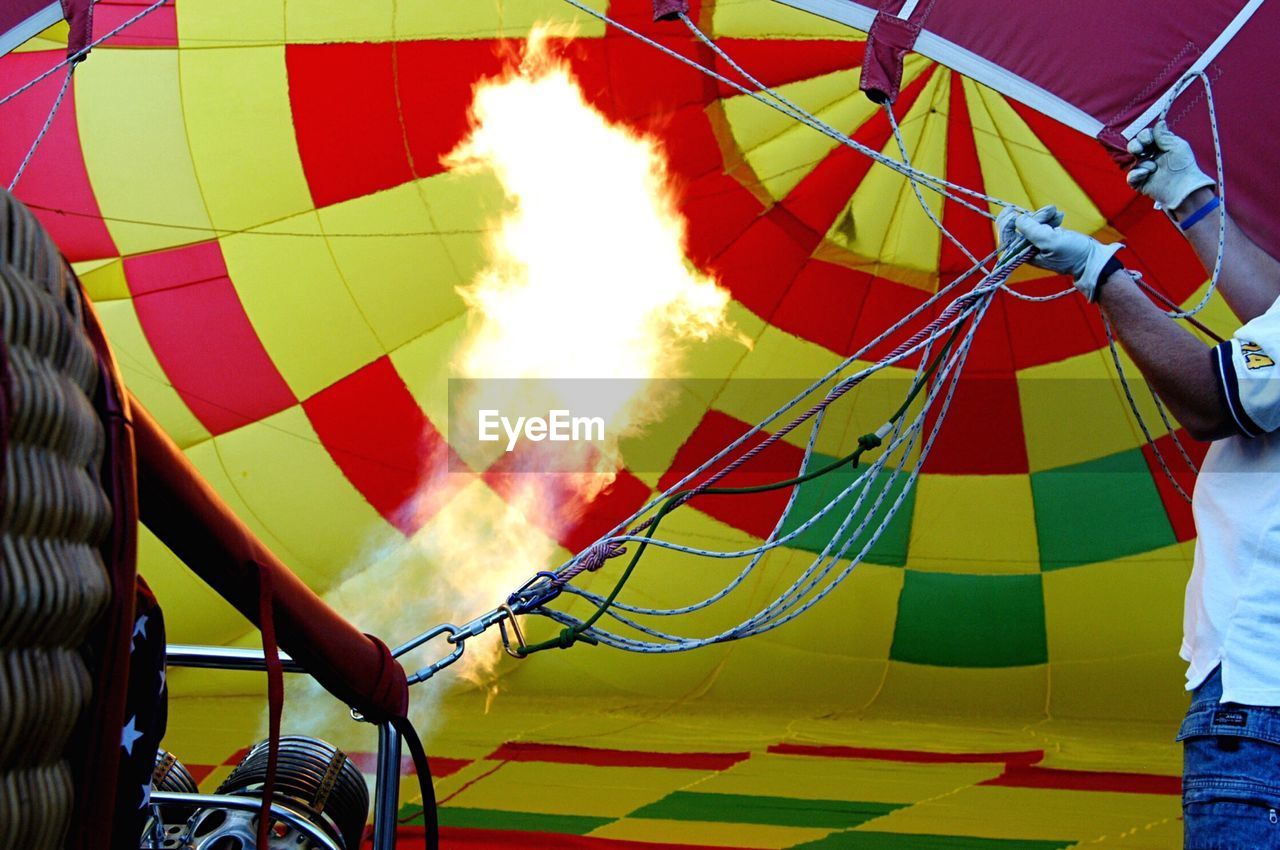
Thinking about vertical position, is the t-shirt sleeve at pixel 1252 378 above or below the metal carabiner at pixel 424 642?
above

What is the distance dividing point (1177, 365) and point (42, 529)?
1256 mm

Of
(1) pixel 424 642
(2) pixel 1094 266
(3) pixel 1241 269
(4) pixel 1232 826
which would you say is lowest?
(4) pixel 1232 826

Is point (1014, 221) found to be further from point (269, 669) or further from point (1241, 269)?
point (269, 669)

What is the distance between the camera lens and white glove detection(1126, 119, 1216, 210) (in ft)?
6.21

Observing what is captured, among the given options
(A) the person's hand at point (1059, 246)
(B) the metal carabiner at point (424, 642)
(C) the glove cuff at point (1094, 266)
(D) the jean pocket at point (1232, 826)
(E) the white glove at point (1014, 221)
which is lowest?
(D) the jean pocket at point (1232, 826)

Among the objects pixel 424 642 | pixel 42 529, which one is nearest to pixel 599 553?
pixel 424 642

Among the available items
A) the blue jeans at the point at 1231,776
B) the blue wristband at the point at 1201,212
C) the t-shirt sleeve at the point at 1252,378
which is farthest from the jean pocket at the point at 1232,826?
the blue wristband at the point at 1201,212

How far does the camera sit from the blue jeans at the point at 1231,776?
1.33 meters

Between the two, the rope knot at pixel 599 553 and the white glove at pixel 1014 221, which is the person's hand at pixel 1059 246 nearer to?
the white glove at pixel 1014 221

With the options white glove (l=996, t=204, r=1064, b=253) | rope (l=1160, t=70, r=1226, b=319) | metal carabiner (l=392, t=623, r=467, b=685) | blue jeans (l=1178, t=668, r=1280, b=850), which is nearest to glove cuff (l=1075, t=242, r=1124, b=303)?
white glove (l=996, t=204, r=1064, b=253)

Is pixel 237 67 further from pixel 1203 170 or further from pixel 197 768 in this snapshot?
pixel 1203 170

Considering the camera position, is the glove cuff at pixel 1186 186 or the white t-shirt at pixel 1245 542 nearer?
the white t-shirt at pixel 1245 542

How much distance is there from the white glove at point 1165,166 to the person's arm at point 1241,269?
23mm

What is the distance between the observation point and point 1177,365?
4.95ft
